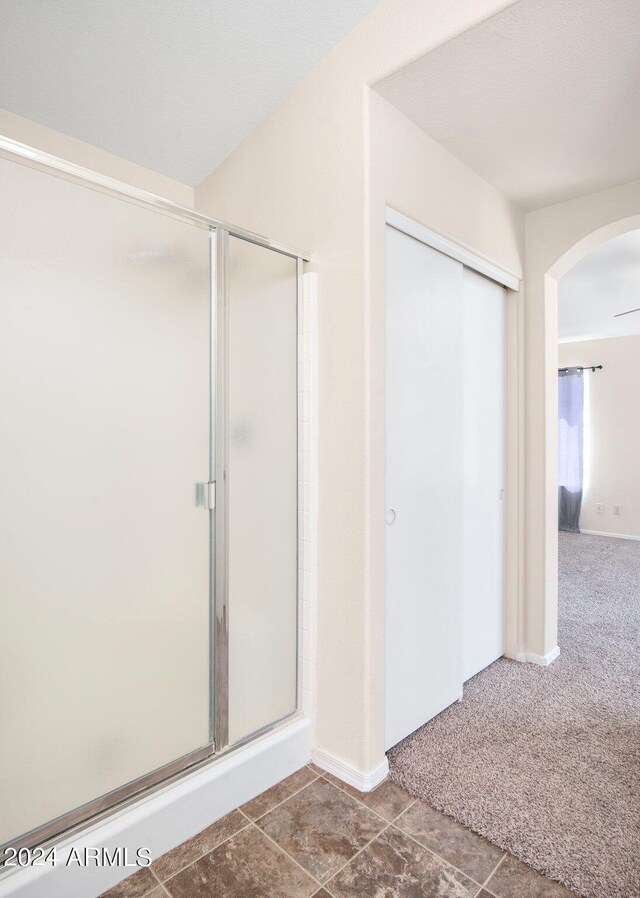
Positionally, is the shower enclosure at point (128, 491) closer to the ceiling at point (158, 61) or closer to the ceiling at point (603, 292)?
the ceiling at point (158, 61)

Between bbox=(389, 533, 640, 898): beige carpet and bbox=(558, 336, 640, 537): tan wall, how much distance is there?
3773 mm

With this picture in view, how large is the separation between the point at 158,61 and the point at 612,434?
6.34 metres

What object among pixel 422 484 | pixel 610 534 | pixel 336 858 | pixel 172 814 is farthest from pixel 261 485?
pixel 610 534

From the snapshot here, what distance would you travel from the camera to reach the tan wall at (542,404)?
279cm

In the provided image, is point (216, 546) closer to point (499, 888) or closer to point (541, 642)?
point (499, 888)

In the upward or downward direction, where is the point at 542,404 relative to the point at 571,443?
upward

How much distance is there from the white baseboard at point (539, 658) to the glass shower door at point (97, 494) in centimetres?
192

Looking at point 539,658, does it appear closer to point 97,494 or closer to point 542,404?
point 542,404

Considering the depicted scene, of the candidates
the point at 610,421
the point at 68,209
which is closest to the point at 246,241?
the point at 68,209

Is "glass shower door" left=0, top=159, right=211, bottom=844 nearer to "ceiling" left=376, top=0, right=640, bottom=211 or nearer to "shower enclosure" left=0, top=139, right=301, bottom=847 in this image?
"shower enclosure" left=0, top=139, right=301, bottom=847

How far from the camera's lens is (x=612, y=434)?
643 cm

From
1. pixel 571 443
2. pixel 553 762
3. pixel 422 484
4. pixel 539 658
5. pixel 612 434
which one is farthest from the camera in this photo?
pixel 571 443

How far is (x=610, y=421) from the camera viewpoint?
645 cm

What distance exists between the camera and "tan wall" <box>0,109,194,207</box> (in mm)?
2168
